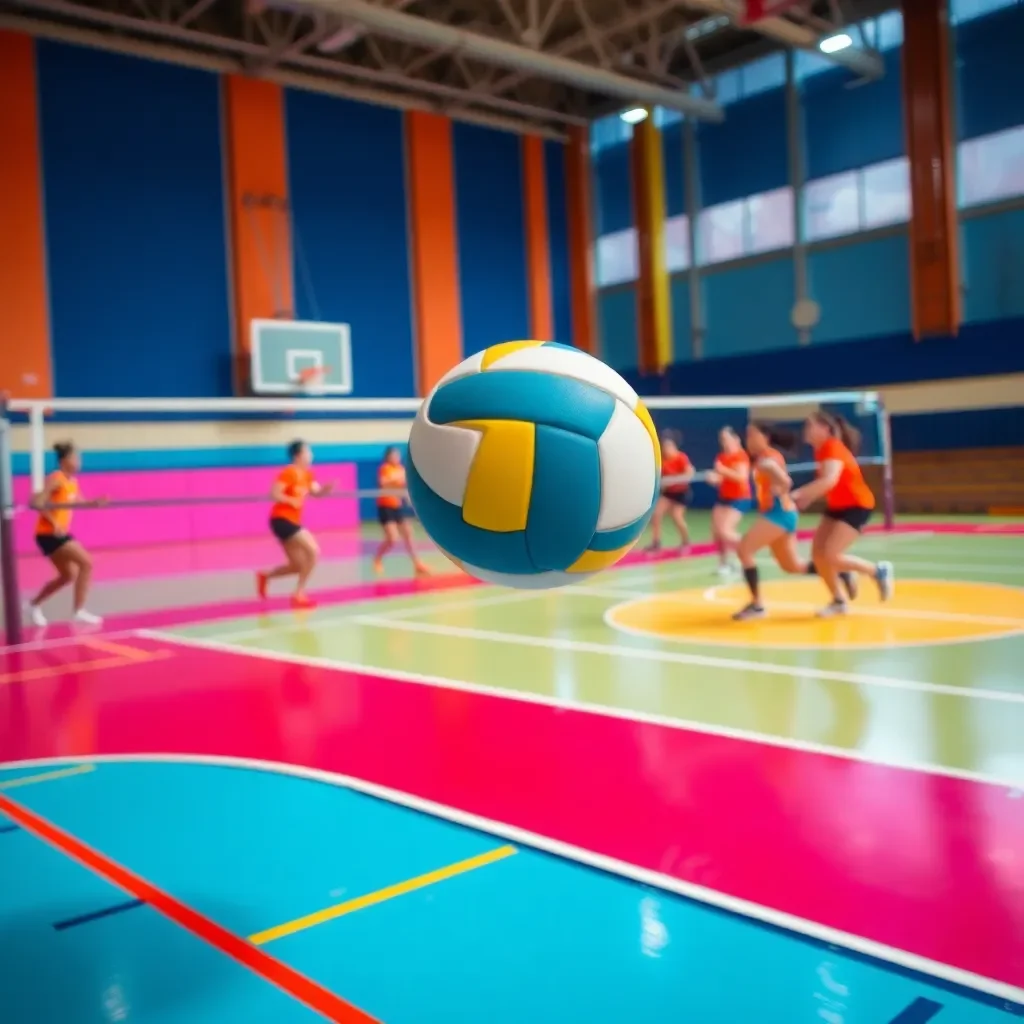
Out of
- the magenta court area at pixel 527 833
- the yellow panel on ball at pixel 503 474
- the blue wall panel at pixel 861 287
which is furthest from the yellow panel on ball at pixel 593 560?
the blue wall panel at pixel 861 287

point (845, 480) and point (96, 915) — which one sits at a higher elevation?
point (845, 480)

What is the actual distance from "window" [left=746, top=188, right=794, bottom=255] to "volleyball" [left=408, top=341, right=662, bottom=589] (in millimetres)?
19432

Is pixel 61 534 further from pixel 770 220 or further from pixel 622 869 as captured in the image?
pixel 770 220

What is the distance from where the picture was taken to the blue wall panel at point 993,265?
18.5 metres

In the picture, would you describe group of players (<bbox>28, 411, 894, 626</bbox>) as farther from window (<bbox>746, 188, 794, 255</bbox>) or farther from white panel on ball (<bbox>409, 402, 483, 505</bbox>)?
window (<bbox>746, 188, 794, 255</bbox>)

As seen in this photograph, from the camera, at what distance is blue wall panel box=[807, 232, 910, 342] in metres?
20.0

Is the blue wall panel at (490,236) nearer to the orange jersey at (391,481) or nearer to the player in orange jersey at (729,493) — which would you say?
the orange jersey at (391,481)

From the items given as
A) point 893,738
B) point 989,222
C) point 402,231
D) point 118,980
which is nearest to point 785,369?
point 989,222

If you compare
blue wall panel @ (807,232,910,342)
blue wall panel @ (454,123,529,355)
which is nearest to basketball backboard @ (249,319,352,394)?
blue wall panel @ (454,123,529,355)

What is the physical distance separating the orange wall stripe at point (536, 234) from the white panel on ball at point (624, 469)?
21748 mm

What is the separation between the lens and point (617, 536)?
3.70 m

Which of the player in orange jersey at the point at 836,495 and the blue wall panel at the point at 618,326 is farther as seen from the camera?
the blue wall panel at the point at 618,326

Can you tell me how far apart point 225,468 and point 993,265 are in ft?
48.5

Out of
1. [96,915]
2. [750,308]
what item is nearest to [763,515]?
[96,915]
